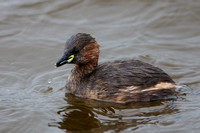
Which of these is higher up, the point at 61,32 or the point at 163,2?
the point at 163,2

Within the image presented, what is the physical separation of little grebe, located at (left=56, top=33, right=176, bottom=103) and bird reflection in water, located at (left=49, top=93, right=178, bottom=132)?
0.16m

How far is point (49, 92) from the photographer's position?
817 centimetres

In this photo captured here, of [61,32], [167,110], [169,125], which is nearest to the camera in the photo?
[169,125]

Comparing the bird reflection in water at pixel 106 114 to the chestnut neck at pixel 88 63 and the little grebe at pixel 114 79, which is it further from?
the chestnut neck at pixel 88 63

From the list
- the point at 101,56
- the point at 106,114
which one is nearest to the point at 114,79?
the point at 106,114

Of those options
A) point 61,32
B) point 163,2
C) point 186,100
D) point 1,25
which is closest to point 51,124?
point 186,100

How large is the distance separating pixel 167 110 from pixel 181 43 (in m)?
3.65

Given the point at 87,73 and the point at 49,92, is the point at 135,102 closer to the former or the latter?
the point at 87,73

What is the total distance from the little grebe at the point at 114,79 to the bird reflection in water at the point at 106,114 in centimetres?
16

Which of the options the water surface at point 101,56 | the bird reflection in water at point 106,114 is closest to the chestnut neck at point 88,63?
the water surface at point 101,56

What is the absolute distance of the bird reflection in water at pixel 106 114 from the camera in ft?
21.8

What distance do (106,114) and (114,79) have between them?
2.57 feet

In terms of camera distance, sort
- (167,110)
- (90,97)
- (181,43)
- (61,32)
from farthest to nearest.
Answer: (61,32) < (181,43) < (90,97) < (167,110)

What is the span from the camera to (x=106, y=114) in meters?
7.12
